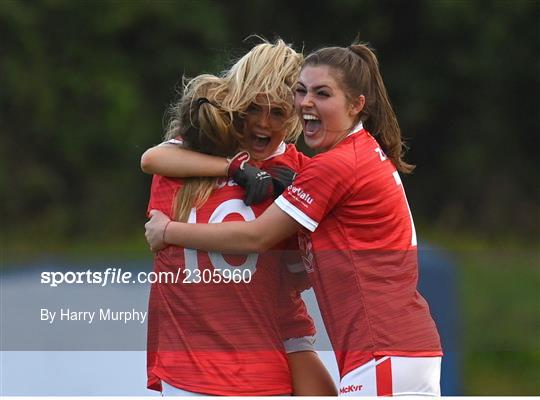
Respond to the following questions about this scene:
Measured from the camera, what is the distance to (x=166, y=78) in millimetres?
13750

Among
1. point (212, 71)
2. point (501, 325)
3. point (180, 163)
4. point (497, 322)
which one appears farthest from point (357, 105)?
point (212, 71)

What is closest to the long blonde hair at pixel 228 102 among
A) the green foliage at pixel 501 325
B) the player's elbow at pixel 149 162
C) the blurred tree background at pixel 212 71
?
the player's elbow at pixel 149 162

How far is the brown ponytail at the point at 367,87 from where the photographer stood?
122 inches

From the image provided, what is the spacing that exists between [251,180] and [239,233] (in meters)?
0.15

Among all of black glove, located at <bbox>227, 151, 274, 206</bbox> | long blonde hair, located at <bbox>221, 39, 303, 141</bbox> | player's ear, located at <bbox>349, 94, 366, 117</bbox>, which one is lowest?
black glove, located at <bbox>227, 151, 274, 206</bbox>

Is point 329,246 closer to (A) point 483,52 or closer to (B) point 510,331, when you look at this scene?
(B) point 510,331

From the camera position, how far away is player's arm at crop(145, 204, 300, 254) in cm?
303

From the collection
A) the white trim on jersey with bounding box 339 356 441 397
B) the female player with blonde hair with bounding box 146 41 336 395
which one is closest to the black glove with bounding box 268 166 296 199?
the female player with blonde hair with bounding box 146 41 336 395

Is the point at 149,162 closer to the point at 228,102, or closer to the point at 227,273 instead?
the point at 228,102

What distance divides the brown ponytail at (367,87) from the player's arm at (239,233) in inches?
14.8

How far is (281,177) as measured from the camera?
3205mm

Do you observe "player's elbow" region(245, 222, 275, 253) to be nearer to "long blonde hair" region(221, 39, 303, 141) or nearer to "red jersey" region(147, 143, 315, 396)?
"red jersey" region(147, 143, 315, 396)

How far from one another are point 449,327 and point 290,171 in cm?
88

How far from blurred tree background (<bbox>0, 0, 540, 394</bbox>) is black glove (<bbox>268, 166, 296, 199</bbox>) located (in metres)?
8.44
